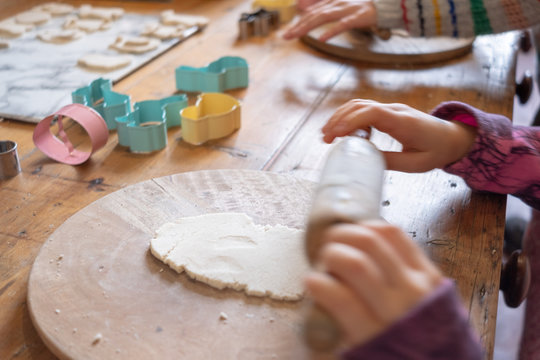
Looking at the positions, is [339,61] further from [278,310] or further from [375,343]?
[375,343]

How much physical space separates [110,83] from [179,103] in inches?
7.8

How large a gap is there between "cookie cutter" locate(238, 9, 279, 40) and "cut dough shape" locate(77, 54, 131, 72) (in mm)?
328

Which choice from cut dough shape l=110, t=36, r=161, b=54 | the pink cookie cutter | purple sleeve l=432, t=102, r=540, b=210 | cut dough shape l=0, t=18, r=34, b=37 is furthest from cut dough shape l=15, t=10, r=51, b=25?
purple sleeve l=432, t=102, r=540, b=210

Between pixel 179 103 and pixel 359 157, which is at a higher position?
pixel 359 157

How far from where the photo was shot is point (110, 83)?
3.57 ft

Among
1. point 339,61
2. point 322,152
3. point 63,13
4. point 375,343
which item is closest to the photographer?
point 375,343

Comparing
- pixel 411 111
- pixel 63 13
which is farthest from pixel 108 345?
pixel 63 13

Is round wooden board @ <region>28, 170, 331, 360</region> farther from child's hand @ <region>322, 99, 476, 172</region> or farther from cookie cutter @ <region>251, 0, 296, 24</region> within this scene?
cookie cutter @ <region>251, 0, 296, 24</region>

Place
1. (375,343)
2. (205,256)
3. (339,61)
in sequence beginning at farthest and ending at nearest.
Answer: (339,61) < (205,256) < (375,343)

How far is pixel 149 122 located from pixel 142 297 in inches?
19.8

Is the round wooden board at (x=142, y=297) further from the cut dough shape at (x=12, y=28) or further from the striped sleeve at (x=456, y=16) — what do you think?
the cut dough shape at (x=12, y=28)

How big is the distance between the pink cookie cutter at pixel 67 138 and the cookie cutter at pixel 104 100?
0.23 feet

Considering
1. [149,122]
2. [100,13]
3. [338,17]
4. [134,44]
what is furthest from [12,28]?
[338,17]

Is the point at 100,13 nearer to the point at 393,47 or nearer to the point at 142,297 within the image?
the point at 393,47
